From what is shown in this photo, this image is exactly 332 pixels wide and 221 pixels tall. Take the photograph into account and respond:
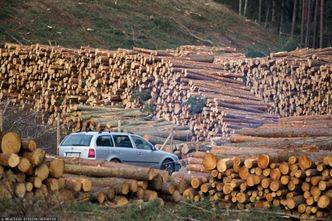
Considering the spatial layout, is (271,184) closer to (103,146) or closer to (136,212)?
(136,212)

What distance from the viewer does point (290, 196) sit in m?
14.4

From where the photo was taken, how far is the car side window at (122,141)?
22953 millimetres

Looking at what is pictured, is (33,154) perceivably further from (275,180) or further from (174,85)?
(174,85)

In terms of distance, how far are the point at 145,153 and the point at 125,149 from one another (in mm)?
779

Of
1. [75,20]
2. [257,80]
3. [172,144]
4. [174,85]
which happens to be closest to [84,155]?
[172,144]

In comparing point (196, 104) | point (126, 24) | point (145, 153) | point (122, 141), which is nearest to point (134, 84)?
point (196, 104)

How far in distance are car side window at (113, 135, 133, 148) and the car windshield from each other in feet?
2.87

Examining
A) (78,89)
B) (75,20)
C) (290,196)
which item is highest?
(75,20)

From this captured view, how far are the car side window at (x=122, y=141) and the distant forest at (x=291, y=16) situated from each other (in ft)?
92.8

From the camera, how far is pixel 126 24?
48.0 meters

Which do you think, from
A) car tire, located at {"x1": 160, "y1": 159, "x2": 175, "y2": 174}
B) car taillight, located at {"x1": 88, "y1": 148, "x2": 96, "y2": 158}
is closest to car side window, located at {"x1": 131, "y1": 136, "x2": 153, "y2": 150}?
car tire, located at {"x1": 160, "y1": 159, "x2": 175, "y2": 174}

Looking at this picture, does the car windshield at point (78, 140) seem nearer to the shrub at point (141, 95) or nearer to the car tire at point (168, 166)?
the car tire at point (168, 166)

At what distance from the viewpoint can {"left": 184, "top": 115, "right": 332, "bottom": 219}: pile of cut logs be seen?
46.8ft

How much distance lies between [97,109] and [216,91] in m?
4.76
